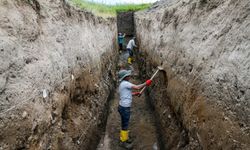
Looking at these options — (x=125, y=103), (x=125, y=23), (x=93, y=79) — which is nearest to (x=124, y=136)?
(x=125, y=103)

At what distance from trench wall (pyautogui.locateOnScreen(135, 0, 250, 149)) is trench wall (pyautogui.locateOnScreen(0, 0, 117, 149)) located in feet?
5.94

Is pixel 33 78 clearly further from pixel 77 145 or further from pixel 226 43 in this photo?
pixel 226 43

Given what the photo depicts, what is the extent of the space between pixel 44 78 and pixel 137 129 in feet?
13.9

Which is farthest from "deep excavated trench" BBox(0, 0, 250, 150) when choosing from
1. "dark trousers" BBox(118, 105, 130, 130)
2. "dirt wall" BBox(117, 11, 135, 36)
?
"dirt wall" BBox(117, 11, 135, 36)

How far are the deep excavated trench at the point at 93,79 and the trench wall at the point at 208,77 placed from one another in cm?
1

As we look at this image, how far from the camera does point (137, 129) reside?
7.74m

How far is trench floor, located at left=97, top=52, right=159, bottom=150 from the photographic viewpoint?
22.4 feet

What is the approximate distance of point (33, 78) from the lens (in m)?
3.66

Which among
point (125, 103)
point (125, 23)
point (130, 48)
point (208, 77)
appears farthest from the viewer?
point (125, 23)

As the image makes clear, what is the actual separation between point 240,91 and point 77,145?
3176mm

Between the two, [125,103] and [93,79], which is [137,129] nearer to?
[125,103]

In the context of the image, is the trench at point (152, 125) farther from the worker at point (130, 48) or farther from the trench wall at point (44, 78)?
the worker at point (130, 48)

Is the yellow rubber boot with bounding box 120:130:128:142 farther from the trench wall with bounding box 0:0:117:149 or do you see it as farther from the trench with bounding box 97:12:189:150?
the trench wall with bounding box 0:0:117:149

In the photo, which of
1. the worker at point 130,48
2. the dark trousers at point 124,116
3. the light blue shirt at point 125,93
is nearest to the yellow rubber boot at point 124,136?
the dark trousers at point 124,116
